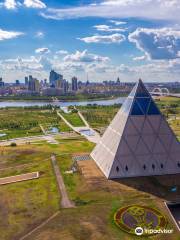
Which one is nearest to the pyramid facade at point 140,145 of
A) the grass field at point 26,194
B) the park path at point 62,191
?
the park path at point 62,191

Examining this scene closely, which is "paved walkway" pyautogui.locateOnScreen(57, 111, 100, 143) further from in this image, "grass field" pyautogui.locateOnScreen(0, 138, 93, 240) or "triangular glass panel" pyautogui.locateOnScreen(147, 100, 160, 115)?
"triangular glass panel" pyautogui.locateOnScreen(147, 100, 160, 115)

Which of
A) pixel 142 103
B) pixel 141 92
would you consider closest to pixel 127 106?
pixel 142 103

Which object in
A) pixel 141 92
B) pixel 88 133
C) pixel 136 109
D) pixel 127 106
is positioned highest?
pixel 141 92

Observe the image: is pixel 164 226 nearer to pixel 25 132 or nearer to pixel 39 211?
pixel 39 211

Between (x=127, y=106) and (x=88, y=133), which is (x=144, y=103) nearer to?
(x=127, y=106)

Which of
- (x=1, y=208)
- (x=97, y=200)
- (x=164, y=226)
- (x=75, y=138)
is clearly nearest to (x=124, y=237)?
(x=164, y=226)

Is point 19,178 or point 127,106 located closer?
point 19,178

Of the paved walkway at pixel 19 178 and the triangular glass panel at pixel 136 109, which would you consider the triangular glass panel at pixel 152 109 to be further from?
the paved walkway at pixel 19 178

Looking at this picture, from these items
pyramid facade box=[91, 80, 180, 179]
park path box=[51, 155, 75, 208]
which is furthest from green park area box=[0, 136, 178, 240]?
pyramid facade box=[91, 80, 180, 179]

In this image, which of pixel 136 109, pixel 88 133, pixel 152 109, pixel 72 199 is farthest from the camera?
pixel 88 133
